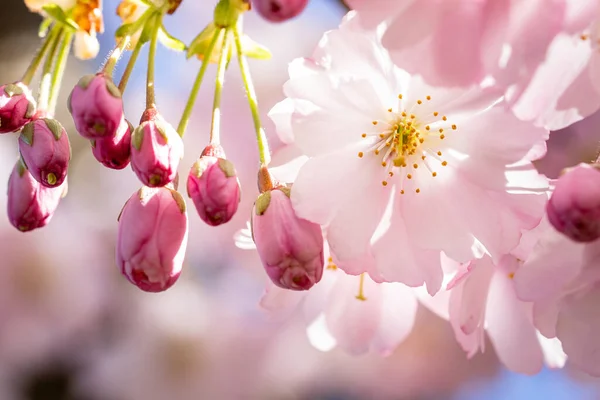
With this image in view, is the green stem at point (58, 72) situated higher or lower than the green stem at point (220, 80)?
higher

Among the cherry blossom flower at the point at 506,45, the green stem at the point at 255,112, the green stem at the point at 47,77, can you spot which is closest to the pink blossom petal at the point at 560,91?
the cherry blossom flower at the point at 506,45

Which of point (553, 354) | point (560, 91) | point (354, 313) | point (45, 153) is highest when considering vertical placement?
point (45, 153)

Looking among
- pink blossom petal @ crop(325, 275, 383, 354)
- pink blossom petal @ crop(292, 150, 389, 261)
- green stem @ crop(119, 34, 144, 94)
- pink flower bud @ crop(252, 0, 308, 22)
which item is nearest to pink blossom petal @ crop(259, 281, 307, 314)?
pink blossom petal @ crop(325, 275, 383, 354)

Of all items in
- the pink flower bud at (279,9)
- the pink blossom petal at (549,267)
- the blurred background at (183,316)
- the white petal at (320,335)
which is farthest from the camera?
the blurred background at (183,316)

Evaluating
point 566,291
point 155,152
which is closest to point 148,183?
point 155,152

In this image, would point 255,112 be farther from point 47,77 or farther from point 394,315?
point 394,315

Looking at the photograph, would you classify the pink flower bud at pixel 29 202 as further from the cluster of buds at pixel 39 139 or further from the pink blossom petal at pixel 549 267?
the pink blossom petal at pixel 549 267
